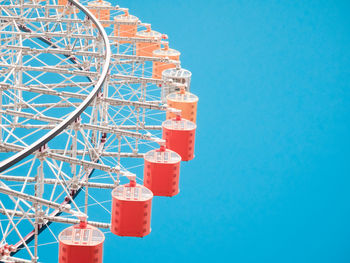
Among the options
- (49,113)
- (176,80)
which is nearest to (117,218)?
(176,80)

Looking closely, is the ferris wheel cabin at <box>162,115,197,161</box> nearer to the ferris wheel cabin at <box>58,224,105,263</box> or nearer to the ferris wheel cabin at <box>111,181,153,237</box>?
the ferris wheel cabin at <box>111,181,153,237</box>

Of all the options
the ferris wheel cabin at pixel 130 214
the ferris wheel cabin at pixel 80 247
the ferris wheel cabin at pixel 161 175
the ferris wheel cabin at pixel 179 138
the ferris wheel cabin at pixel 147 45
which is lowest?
the ferris wheel cabin at pixel 80 247

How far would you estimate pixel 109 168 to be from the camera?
92.0 ft

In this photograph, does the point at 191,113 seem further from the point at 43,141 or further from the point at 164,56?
the point at 43,141

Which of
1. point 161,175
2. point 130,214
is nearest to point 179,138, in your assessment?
point 161,175

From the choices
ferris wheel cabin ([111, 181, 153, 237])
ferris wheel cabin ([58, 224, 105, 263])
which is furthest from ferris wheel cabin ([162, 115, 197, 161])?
ferris wheel cabin ([58, 224, 105, 263])

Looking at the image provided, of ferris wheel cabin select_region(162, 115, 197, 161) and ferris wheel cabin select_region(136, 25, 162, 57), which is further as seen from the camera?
ferris wheel cabin select_region(136, 25, 162, 57)

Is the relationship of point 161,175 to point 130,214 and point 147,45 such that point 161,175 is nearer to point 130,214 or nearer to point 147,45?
point 130,214

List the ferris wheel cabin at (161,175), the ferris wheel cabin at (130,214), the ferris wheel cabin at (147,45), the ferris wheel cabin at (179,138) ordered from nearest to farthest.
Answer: the ferris wheel cabin at (130,214)
the ferris wheel cabin at (161,175)
the ferris wheel cabin at (179,138)
the ferris wheel cabin at (147,45)

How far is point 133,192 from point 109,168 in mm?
1274

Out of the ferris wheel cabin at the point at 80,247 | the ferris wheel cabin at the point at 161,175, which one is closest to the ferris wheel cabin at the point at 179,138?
the ferris wheel cabin at the point at 161,175

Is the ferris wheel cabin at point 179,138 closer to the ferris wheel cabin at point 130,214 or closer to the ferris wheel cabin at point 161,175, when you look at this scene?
the ferris wheel cabin at point 161,175

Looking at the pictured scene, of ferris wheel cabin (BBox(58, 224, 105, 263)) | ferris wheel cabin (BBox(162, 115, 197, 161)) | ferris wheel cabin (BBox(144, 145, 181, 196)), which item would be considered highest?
ferris wheel cabin (BBox(162, 115, 197, 161))

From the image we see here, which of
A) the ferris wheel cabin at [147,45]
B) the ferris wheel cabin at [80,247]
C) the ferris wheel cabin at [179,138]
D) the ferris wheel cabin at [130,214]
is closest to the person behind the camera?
the ferris wheel cabin at [80,247]
